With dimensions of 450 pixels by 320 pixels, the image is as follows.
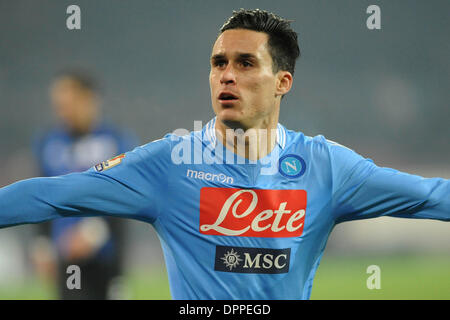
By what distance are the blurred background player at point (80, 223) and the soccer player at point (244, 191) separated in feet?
7.16

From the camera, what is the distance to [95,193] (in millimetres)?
2576

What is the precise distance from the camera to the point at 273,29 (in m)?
3.06

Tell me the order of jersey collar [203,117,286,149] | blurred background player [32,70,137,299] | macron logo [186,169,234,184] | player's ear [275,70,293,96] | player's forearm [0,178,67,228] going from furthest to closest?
1. blurred background player [32,70,137,299]
2. player's ear [275,70,293,96]
3. jersey collar [203,117,286,149]
4. macron logo [186,169,234,184]
5. player's forearm [0,178,67,228]

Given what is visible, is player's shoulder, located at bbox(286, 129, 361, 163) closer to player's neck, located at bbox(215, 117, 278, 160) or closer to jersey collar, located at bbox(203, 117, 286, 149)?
jersey collar, located at bbox(203, 117, 286, 149)

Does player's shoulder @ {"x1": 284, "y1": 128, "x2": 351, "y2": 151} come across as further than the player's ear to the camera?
No

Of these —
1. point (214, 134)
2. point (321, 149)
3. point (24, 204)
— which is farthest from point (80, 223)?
point (321, 149)

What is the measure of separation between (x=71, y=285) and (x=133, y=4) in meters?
5.77

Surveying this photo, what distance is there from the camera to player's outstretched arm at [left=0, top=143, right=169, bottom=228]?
241cm

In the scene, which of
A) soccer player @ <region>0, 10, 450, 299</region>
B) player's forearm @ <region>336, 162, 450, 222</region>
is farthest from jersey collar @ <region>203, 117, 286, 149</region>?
player's forearm @ <region>336, 162, 450, 222</region>

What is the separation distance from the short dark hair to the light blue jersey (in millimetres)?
556

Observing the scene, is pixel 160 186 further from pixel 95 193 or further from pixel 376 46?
pixel 376 46

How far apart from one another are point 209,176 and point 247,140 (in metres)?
0.28

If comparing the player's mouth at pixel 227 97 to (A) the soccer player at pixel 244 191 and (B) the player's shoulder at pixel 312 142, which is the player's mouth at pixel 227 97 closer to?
(A) the soccer player at pixel 244 191

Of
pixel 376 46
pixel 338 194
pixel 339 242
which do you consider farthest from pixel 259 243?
pixel 376 46
